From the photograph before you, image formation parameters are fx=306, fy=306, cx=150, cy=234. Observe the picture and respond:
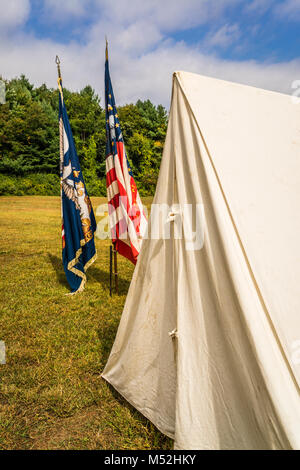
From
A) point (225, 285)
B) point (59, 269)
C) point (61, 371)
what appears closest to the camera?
point (225, 285)

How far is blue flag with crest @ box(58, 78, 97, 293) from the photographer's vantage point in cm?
467

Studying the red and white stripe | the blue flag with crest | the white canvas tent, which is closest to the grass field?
the white canvas tent

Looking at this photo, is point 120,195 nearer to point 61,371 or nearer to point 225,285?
point 61,371

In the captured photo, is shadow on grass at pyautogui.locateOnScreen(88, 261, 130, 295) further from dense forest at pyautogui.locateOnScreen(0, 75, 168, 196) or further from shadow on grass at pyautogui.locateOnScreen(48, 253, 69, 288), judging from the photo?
dense forest at pyautogui.locateOnScreen(0, 75, 168, 196)

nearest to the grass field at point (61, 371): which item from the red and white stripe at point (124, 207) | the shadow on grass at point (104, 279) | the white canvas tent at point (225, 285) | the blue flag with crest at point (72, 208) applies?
the shadow on grass at point (104, 279)

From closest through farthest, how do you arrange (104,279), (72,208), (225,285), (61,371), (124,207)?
(225,285) → (61,371) → (124,207) → (72,208) → (104,279)

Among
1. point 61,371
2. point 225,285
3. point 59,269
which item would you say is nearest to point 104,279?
point 59,269

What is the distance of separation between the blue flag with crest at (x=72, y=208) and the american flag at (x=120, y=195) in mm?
687

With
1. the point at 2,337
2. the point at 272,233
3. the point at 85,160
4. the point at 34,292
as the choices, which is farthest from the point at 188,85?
the point at 85,160

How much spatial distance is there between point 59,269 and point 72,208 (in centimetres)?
227

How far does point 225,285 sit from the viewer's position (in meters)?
1.66

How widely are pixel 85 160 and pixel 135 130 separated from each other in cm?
713

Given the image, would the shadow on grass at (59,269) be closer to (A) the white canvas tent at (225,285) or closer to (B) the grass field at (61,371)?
(B) the grass field at (61,371)

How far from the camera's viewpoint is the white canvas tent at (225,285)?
1493mm
